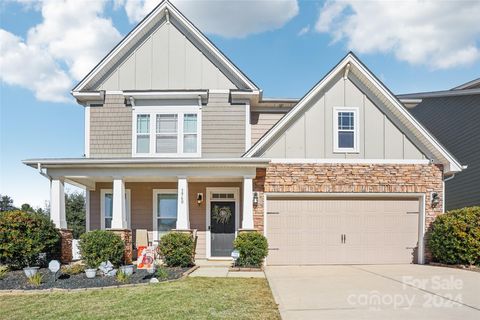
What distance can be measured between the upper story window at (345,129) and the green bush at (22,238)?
921 centimetres

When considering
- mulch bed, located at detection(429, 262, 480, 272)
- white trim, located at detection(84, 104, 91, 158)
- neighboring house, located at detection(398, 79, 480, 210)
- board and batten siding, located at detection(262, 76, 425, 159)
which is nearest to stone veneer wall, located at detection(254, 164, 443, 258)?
board and batten siding, located at detection(262, 76, 425, 159)

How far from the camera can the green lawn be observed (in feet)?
22.5

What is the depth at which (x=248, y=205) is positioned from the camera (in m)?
13.3

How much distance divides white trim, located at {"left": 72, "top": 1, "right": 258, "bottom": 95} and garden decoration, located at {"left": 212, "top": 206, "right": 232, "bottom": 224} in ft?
14.3

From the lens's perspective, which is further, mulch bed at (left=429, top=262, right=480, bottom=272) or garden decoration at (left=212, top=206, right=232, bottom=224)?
garden decoration at (left=212, top=206, right=232, bottom=224)

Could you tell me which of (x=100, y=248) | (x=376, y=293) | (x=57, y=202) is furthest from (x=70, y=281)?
(x=376, y=293)

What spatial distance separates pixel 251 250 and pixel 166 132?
18.0ft

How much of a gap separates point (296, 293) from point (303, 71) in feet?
40.2

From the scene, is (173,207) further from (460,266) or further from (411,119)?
(460,266)

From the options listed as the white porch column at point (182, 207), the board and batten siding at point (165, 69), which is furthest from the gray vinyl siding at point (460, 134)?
the white porch column at point (182, 207)

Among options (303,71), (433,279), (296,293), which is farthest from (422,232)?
(303,71)

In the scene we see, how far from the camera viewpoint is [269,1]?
48.3 ft

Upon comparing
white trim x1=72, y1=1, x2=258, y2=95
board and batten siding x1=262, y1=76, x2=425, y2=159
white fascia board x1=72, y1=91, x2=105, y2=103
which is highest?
white trim x1=72, y1=1, x2=258, y2=95

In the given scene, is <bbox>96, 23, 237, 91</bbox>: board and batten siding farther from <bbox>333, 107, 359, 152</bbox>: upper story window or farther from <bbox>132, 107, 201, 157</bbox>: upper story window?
<bbox>333, 107, 359, 152</bbox>: upper story window
